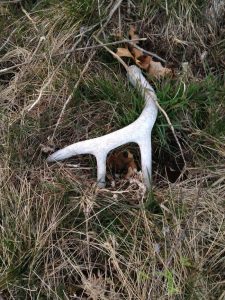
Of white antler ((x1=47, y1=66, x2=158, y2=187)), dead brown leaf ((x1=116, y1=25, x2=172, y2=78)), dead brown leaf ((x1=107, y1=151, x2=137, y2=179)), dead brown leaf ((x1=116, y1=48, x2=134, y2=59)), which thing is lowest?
dead brown leaf ((x1=107, y1=151, x2=137, y2=179))

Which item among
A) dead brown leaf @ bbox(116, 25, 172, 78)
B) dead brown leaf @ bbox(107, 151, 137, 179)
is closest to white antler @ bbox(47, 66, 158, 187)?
dead brown leaf @ bbox(107, 151, 137, 179)

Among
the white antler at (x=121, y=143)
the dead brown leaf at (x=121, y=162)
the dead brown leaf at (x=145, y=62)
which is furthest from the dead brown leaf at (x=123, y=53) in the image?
the dead brown leaf at (x=121, y=162)

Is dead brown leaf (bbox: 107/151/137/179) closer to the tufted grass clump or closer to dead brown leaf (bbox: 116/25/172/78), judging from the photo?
the tufted grass clump

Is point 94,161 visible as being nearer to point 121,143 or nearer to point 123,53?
point 121,143

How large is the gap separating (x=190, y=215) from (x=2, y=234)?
28.9 inches

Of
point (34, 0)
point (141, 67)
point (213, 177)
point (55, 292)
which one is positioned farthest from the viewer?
point (34, 0)

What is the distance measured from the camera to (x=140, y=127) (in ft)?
7.38

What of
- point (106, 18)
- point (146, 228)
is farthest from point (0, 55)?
point (146, 228)

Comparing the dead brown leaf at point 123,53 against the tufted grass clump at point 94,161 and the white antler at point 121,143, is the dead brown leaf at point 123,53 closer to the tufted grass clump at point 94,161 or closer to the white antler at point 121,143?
the tufted grass clump at point 94,161

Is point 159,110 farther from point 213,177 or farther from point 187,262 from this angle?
point 187,262

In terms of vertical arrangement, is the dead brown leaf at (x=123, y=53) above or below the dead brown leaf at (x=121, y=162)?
above

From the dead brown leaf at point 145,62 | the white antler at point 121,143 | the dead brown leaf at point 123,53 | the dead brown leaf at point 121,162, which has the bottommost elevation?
the dead brown leaf at point 121,162

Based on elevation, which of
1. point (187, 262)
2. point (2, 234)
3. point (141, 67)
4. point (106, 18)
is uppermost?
point (106, 18)

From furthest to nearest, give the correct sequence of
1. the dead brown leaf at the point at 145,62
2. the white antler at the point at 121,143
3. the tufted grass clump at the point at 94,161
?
the dead brown leaf at the point at 145,62
the white antler at the point at 121,143
the tufted grass clump at the point at 94,161
